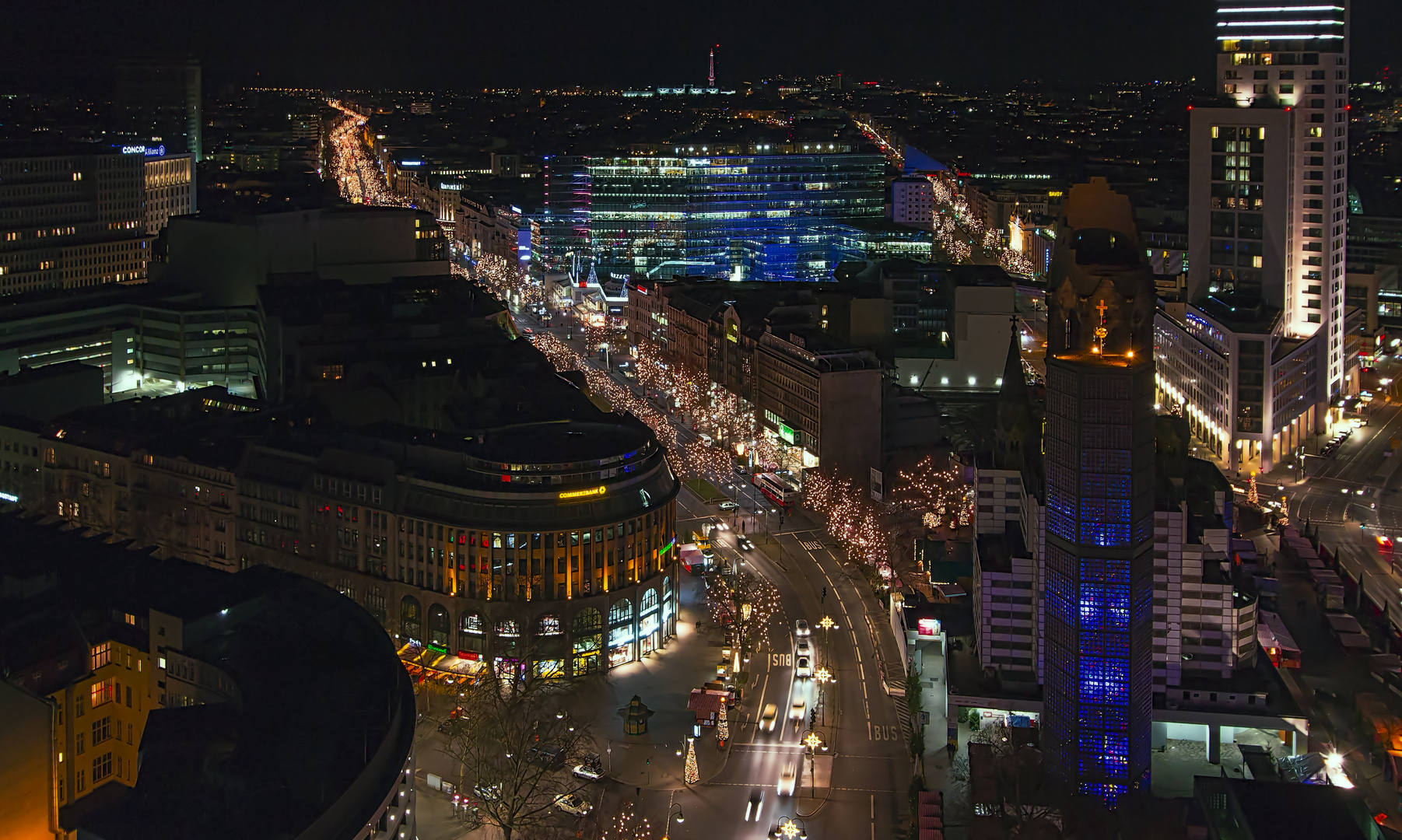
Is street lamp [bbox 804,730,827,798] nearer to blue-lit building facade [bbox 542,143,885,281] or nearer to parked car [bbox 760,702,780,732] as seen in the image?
parked car [bbox 760,702,780,732]

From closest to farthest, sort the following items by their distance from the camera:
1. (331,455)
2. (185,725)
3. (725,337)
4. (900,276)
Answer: (185,725)
(331,455)
(725,337)
(900,276)

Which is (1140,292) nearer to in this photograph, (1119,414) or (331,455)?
(1119,414)

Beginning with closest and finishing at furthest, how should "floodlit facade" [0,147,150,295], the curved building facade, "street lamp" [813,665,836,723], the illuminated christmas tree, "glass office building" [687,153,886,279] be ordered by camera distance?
the illuminated christmas tree
"street lamp" [813,665,836,723]
the curved building facade
"floodlit facade" [0,147,150,295]
"glass office building" [687,153,886,279]

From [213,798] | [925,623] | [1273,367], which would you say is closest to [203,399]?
[925,623]

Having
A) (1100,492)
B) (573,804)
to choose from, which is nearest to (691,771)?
(573,804)

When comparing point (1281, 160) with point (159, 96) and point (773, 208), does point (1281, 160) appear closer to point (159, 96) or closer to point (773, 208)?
point (773, 208)

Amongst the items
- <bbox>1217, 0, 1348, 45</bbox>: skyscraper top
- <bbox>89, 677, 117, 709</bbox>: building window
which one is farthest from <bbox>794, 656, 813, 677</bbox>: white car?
<bbox>1217, 0, 1348, 45</bbox>: skyscraper top
